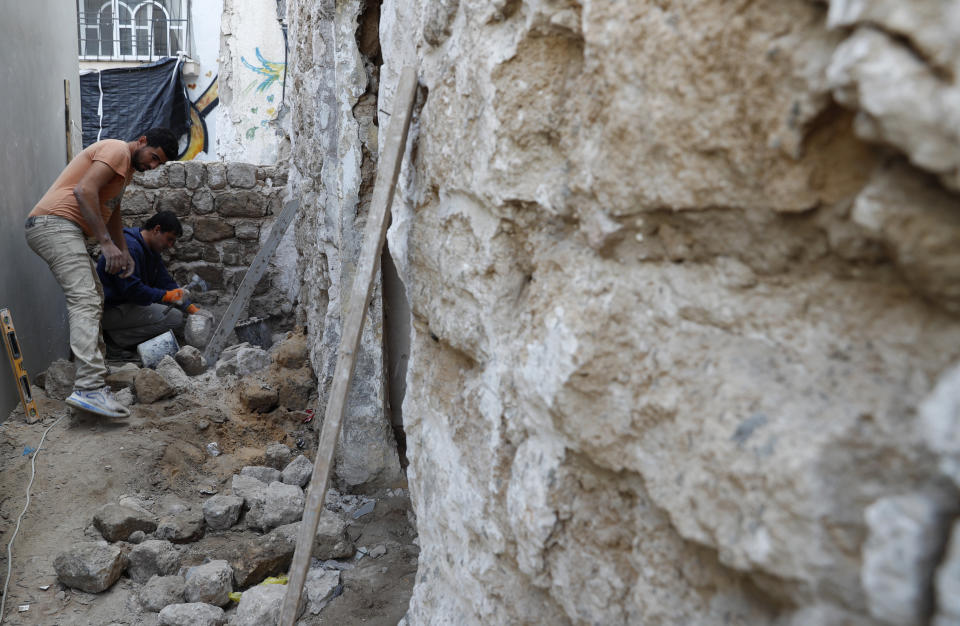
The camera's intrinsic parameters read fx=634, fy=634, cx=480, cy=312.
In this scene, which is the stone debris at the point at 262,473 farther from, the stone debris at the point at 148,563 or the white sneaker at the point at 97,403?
the white sneaker at the point at 97,403

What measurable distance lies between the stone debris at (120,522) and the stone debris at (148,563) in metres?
0.19

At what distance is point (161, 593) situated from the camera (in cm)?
219

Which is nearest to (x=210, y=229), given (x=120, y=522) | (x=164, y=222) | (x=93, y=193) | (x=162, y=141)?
(x=164, y=222)

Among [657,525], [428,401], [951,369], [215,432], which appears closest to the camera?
[951,369]

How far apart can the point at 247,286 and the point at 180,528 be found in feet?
9.07

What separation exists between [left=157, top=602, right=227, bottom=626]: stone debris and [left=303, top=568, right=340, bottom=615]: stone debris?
0.27 m

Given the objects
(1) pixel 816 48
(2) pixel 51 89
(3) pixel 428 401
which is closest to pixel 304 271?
(2) pixel 51 89

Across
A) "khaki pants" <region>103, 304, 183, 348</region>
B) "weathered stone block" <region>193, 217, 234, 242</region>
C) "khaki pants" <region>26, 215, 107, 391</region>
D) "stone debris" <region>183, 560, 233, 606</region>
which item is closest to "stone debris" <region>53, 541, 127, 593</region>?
"stone debris" <region>183, 560, 233, 606</region>

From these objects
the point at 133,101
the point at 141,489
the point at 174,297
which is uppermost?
the point at 133,101

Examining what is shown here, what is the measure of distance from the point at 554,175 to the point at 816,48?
43cm

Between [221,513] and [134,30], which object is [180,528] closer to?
[221,513]

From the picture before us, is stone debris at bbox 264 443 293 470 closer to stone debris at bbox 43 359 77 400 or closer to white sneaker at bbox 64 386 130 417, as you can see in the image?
white sneaker at bbox 64 386 130 417

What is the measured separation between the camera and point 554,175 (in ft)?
3.17

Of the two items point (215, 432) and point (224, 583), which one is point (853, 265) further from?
point (215, 432)
